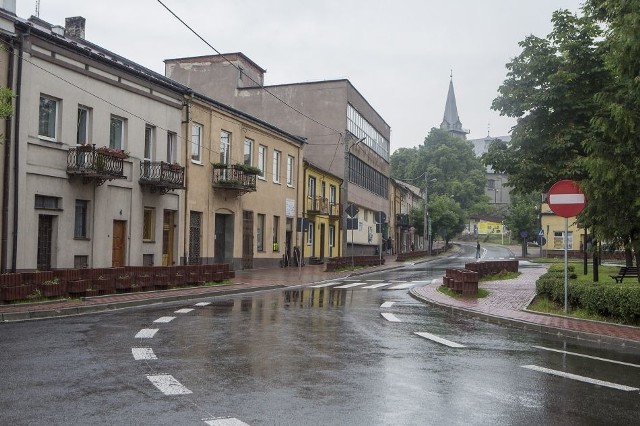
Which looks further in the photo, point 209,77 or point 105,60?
point 209,77

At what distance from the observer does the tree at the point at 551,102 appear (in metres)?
19.3

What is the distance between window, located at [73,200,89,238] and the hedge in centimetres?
1542

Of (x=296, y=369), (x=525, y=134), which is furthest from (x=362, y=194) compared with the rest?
(x=296, y=369)

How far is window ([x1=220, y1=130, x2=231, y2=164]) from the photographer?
31.2 m

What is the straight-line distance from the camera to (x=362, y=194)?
179 feet

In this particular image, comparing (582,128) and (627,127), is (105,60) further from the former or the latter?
(627,127)

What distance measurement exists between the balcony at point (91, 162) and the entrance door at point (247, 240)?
12646mm

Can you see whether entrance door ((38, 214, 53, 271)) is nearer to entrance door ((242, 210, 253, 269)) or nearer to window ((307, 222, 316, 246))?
entrance door ((242, 210, 253, 269))

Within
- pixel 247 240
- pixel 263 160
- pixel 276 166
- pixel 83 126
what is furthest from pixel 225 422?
pixel 276 166

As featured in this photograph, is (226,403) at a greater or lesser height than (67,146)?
lesser

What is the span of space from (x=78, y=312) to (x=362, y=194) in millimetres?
42026

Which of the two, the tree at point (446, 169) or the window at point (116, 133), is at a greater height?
the tree at point (446, 169)

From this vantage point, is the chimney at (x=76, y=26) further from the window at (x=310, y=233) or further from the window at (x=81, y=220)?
the window at (x=310, y=233)

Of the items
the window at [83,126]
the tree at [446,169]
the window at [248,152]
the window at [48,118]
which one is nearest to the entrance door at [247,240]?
the window at [248,152]
